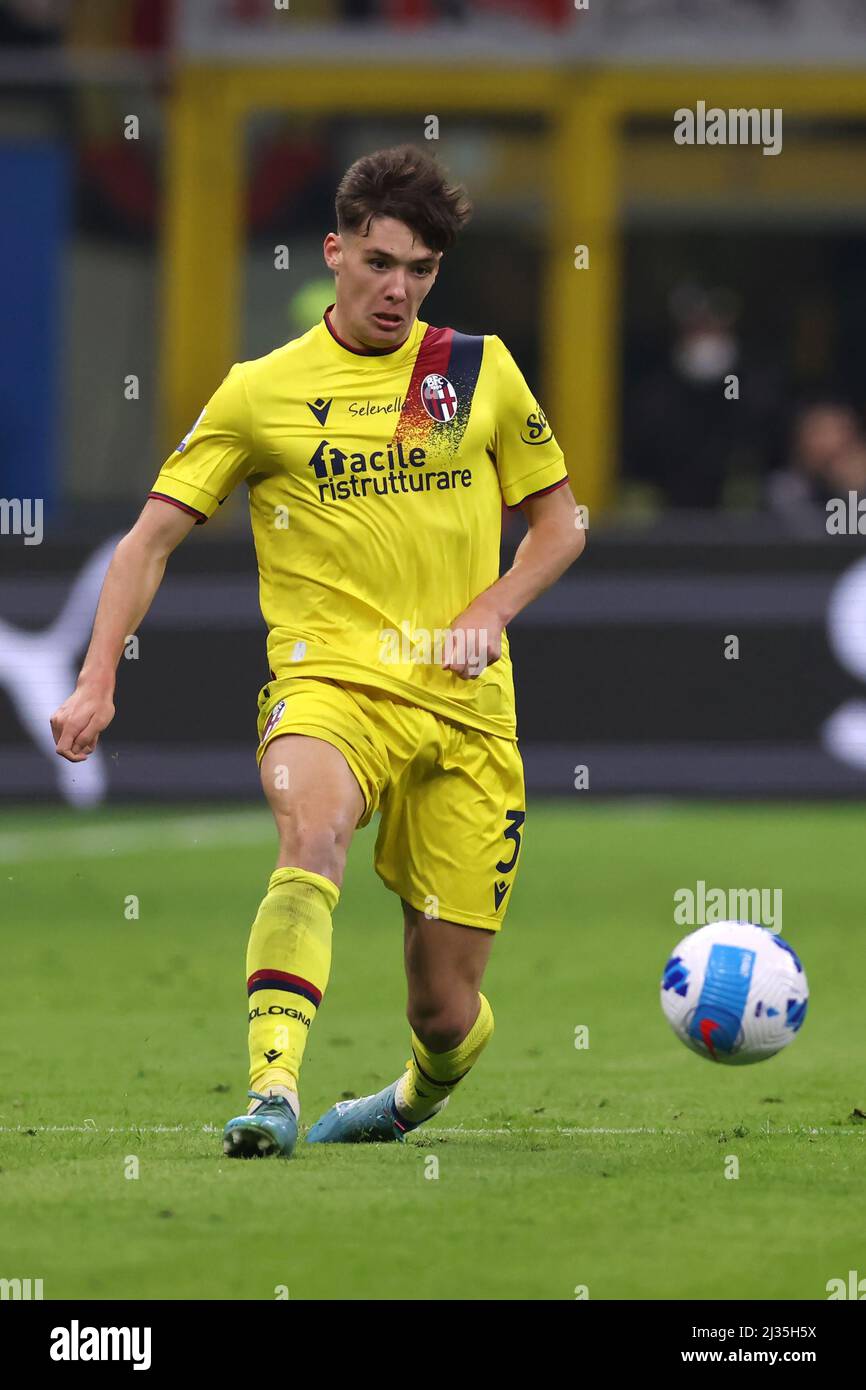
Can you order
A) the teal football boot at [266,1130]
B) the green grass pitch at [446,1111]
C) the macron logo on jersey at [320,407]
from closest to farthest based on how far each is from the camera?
the green grass pitch at [446,1111], the teal football boot at [266,1130], the macron logo on jersey at [320,407]

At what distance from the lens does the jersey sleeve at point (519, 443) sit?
648cm

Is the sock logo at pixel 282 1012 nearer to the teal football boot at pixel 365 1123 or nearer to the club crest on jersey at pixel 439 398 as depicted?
the teal football boot at pixel 365 1123

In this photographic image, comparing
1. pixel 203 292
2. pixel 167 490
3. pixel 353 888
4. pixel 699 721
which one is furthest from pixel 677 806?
pixel 167 490

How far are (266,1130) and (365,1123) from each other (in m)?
0.94

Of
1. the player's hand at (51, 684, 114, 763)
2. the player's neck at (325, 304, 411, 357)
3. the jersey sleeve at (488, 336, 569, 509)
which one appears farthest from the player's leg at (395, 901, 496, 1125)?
the player's neck at (325, 304, 411, 357)

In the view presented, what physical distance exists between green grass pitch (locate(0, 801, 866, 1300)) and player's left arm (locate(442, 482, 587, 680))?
1212 millimetres

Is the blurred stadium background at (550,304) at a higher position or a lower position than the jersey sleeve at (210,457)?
higher

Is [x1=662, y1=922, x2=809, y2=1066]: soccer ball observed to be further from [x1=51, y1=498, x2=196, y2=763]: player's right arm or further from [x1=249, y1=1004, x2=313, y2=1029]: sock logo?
[x1=51, y1=498, x2=196, y2=763]: player's right arm

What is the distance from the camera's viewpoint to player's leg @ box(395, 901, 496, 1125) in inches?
251

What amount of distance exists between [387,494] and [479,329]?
1451cm

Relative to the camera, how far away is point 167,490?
6172 mm

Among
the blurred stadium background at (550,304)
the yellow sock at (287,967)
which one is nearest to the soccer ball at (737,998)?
the yellow sock at (287,967)

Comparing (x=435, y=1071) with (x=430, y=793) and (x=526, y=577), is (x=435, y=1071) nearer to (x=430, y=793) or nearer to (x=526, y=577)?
(x=430, y=793)

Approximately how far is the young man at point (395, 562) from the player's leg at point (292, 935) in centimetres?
2
